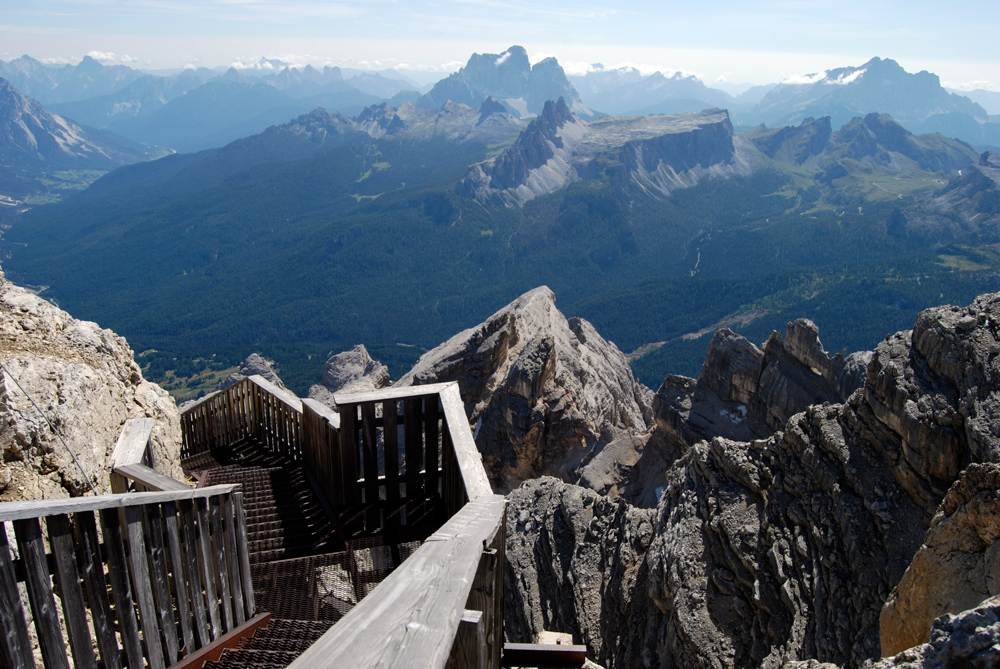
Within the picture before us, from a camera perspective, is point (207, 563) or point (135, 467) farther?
point (135, 467)

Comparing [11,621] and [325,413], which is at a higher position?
[11,621]

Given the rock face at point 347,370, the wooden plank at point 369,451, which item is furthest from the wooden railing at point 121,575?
the rock face at point 347,370

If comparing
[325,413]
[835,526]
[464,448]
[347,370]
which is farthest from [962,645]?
[347,370]

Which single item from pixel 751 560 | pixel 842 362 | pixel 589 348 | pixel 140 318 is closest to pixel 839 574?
pixel 751 560

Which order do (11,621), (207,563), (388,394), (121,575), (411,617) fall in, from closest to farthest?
(411,617) → (11,621) → (121,575) → (207,563) → (388,394)

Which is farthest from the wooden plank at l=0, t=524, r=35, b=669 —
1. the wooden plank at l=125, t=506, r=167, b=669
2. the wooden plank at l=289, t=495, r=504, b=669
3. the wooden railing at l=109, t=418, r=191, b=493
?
the wooden railing at l=109, t=418, r=191, b=493

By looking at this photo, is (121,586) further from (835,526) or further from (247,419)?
(835,526)

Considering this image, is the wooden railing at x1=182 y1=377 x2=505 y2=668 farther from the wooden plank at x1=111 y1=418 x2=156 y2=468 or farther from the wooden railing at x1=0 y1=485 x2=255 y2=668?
the wooden plank at x1=111 y1=418 x2=156 y2=468
